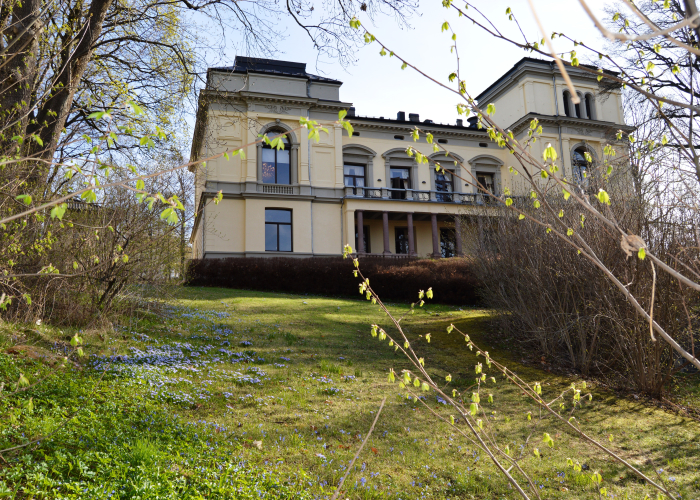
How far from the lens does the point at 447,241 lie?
1272 inches

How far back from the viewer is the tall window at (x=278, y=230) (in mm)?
27984

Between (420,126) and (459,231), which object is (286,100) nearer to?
(420,126)

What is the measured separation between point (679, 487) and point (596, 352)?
13.6 ft

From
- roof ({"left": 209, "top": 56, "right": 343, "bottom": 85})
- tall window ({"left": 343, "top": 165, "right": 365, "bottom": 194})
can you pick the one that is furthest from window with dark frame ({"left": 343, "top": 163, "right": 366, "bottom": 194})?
roof ({"left": 209, "top": 56, "right": 343, "bottom": 85})

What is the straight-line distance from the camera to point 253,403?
6.41 meters

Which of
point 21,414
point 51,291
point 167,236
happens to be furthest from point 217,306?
point 21,414

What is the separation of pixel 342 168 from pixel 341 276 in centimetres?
1133

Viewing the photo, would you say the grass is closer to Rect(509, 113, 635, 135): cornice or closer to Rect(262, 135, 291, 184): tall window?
Rect(262, 135, 291, 184): tall window

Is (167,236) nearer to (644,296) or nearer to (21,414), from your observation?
(21,414)

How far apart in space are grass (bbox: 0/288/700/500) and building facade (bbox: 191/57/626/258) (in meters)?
16.8

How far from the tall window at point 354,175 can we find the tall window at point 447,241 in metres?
6.89

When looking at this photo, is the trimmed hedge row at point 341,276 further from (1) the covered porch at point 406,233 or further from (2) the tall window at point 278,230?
(1) the covered porch at point 406,233

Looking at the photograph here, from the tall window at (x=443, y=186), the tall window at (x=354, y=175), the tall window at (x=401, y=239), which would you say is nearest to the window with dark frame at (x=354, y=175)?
the tall window at (x=354, y=175)

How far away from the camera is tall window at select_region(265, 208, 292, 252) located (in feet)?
91.8
